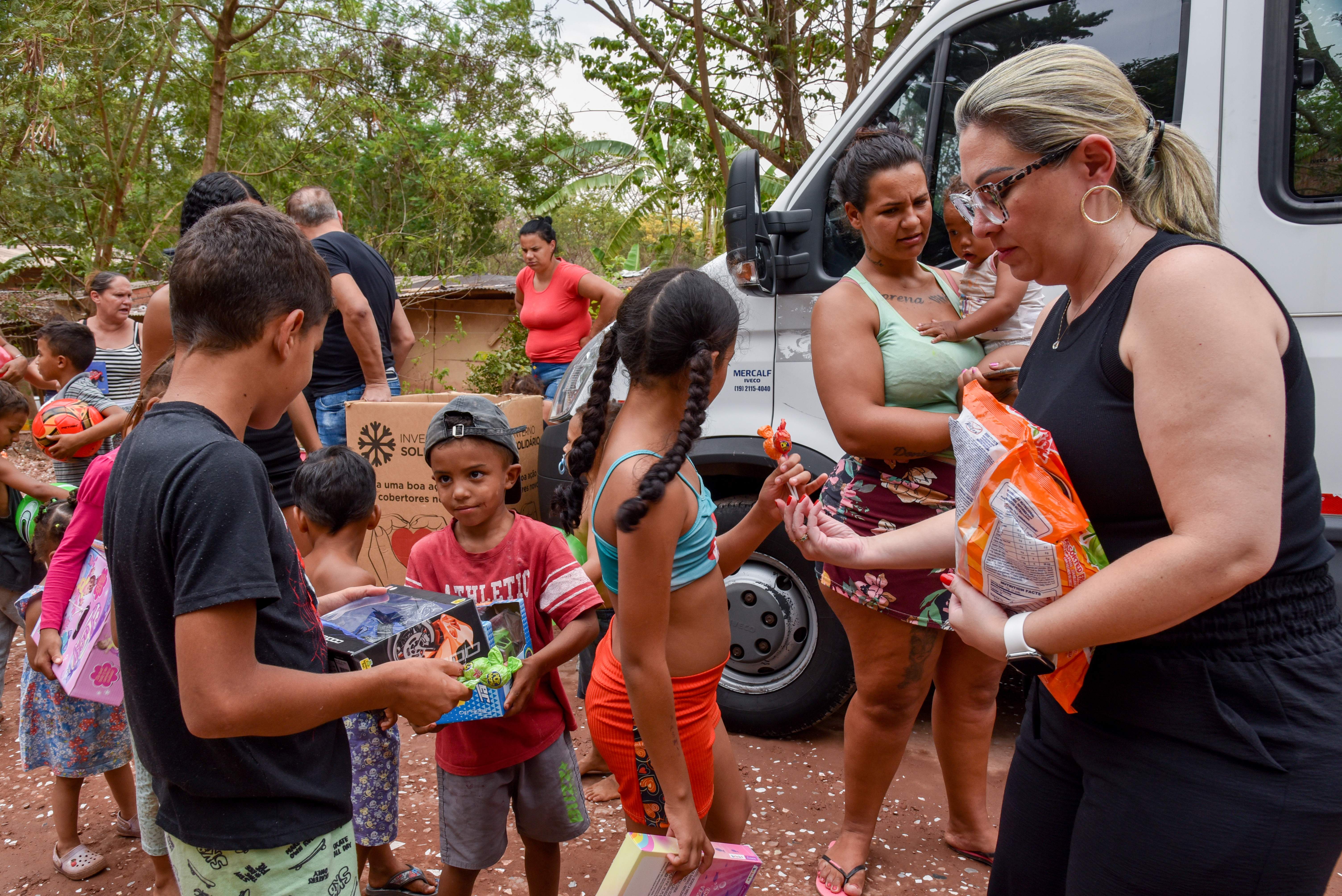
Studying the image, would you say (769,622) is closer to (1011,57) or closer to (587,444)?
(587,444)

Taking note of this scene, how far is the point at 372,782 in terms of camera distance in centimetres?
249

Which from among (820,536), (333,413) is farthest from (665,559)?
(333,413)

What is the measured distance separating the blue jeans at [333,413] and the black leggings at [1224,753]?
12.1ft

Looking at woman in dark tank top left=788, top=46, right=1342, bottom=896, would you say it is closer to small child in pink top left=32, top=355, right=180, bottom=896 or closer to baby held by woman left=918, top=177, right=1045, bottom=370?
baby held by woman left=918, top=177, right=1045, bottom=370

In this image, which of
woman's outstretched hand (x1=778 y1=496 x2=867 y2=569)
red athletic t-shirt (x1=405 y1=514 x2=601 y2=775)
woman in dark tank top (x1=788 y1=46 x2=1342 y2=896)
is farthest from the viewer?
red athletic t-shirt (x1=405 y1=514 x2=601 y2=775)

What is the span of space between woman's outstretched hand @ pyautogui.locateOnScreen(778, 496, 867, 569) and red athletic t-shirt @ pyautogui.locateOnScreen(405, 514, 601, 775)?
0.62 meters

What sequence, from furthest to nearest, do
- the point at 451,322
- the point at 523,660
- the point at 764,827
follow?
the point at 451,322 → the point at 764,827 → the point at 523,660

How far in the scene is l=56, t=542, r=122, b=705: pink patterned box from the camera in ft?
8.25

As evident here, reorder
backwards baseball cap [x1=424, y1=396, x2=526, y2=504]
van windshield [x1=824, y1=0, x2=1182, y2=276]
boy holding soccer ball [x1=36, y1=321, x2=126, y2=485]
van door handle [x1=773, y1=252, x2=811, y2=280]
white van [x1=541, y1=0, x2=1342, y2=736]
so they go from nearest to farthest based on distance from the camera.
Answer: backwards baseball cap [x1=424, y1=396, x2=526, y2=504] < white van [x1=541, y1=0, x2=1342, y2=736] < van windshield [x1=824, y1=0, x2=1182, y2=276] < van door handle [x1=773, y1=252, x2=811, y2=280] < boy holding soccer ball [x1=36, y1=321, x2=126, y2=485]

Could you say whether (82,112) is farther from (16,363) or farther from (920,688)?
(920,688)

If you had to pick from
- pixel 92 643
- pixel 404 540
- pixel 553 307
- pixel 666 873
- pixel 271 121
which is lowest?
pixel 404 540

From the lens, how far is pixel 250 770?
143 cm

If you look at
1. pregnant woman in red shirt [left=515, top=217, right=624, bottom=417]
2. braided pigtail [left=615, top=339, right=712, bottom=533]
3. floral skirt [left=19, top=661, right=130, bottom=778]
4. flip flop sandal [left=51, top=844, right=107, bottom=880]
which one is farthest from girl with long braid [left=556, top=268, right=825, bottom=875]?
pregnant woman in red shirt [left=515, top=217, right=624, bottom=417]

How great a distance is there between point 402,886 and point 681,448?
1.81 meters
